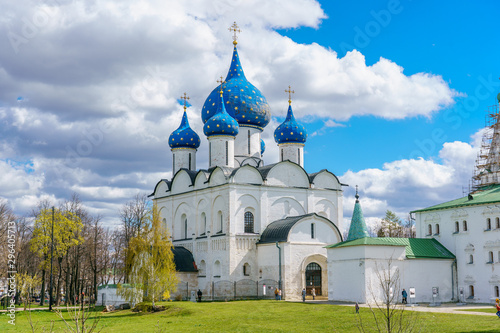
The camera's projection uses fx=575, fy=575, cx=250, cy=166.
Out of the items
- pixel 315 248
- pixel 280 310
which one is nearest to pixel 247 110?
pixel 315 248

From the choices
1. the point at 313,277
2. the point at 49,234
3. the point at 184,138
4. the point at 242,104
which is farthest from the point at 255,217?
the point at 49,234

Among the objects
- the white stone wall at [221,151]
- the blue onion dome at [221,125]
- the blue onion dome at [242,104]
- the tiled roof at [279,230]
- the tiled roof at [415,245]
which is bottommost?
the tiled roof at [415,245]

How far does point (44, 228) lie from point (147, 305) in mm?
10584

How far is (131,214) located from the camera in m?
49.0

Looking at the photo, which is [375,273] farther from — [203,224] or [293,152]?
[293,152]

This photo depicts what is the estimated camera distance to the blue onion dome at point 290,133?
1519 inches

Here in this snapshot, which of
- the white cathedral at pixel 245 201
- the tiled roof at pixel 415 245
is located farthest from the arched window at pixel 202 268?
the tiled roof at pixel 415 245

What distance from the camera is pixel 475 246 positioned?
91.7 ft

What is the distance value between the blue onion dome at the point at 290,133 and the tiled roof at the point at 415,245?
1137 cm

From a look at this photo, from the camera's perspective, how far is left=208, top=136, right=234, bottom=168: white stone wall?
117 ft

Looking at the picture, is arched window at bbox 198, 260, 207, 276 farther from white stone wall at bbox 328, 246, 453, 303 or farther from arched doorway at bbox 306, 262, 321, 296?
white stone wall at bbox 328, 246, 453, 303

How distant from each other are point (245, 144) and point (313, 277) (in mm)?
10442

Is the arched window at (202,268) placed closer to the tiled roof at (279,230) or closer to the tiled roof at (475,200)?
the tiled roof at (279,230)

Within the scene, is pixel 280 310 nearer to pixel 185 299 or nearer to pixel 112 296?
pixel 185 299
